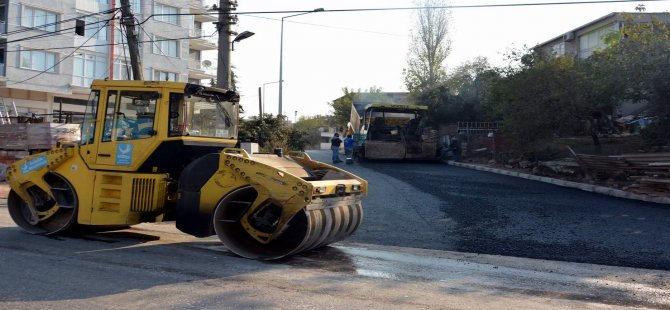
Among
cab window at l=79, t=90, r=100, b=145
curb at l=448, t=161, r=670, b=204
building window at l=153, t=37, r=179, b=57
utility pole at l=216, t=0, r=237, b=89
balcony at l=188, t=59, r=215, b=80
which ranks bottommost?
curb at l=448, t=161, r=670, b=204

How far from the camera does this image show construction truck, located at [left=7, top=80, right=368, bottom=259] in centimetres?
767

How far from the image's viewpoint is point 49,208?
9.41 meters

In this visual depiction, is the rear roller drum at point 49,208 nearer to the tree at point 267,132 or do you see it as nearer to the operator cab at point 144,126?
the operator cab at point 144,126

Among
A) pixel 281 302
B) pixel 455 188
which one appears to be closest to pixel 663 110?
pixel 455 188

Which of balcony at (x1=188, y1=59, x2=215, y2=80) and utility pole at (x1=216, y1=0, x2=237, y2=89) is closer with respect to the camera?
utility pole at (x1=216, y1=0, x2=237, y2=89)

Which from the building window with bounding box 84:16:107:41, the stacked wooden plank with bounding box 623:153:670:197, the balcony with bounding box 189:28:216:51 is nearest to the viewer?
the stacked wooden plank with bounding box 623:153:670:197

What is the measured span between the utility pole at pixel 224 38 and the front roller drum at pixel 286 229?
746 centimetres

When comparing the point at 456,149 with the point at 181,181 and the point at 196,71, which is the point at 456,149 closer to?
the point at 181,181

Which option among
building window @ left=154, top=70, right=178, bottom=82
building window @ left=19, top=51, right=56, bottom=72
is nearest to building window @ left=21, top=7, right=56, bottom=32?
building window @ left=19, top=51, right=56, bottom=72

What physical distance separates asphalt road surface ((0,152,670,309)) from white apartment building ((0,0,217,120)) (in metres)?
23.0

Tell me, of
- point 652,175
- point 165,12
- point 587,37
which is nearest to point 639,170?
point 652,175

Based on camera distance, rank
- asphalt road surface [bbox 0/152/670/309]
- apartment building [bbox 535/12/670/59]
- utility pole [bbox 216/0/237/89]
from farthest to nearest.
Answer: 1. apartment building [bbox 535/12/670/59]
2. utility pole [bbox 216/0/237/89]
3. asphalt road surface [bbox 0/152/670/309]

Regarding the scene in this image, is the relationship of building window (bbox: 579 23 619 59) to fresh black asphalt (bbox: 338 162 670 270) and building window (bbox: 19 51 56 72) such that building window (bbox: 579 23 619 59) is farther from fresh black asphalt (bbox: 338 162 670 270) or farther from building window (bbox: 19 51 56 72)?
building window (bbox: 19 51 56 72)

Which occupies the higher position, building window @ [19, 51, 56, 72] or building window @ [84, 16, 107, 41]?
building window @ [84, 16, 107, 41]
